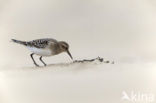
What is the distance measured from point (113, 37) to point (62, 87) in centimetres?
30

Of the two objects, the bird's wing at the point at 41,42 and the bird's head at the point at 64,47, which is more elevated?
the bird's wing at the point at 41,42

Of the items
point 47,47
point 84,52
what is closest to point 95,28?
point 84,52

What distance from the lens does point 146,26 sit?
58.8 inches

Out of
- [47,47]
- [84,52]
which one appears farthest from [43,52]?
[84,52]

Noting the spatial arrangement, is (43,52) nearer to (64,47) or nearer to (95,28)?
(64,47)

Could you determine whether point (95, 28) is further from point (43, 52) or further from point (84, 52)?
point (43, 52)

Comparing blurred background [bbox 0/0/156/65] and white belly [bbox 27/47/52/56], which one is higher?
A: blurred background [bbox 0/0/156/65]

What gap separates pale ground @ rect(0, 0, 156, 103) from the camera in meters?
1.47

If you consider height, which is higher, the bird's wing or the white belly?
the bird's wing

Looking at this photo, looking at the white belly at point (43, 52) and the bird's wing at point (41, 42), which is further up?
the bird's wing at point (41, 42)

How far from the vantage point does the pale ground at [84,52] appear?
1469mm

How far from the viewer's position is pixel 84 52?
1490 mm

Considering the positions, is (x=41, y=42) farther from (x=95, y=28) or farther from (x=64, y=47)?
(x=95, y=28)

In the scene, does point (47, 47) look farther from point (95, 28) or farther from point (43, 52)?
point (95, 28)
